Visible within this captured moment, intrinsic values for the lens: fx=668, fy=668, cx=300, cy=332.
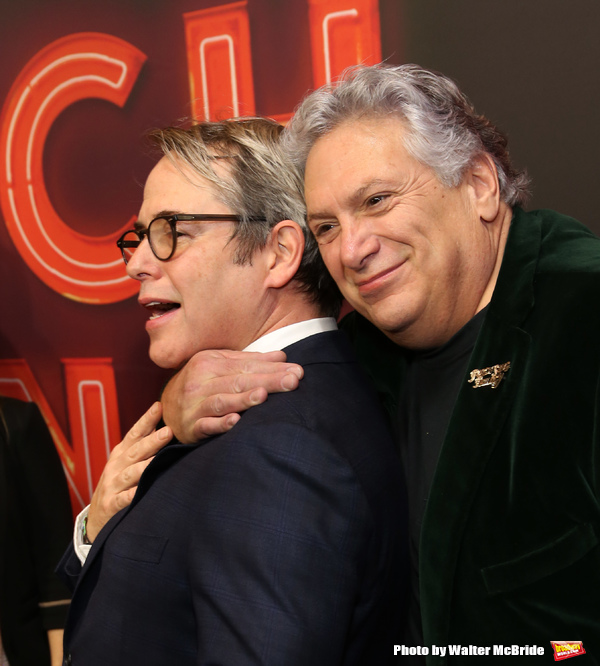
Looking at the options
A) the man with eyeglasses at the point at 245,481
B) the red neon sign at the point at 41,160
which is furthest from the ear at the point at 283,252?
the red neon sign at the point at 41,160

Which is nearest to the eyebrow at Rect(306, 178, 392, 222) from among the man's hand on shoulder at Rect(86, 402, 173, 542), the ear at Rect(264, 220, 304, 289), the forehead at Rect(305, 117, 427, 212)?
the forehead at Rect(305, 117, 427, 212)

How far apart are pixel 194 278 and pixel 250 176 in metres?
0.23

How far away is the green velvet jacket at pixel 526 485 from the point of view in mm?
1006

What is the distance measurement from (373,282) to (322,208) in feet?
0.55

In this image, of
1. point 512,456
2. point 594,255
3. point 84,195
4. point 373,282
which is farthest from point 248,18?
point 512,456

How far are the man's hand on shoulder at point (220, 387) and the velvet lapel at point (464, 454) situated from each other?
29 cm

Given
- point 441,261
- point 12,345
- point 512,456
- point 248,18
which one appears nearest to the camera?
point 512,456

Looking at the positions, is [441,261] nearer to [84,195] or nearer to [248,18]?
[248,18]

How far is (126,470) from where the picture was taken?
4.67 feet

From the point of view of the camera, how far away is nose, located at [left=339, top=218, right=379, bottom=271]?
3.96ft

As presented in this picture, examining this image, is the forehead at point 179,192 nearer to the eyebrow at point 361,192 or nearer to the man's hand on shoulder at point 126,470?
Answer: the eyebrow at point 361,192

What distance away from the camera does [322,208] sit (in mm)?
1248

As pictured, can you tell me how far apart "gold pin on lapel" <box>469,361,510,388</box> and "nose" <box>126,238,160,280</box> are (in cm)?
66

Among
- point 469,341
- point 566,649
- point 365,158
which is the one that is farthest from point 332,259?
point 566,649
